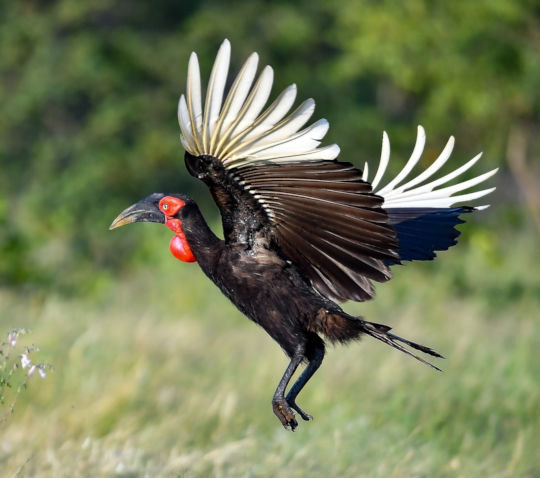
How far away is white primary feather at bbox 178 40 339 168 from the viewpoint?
3369mm

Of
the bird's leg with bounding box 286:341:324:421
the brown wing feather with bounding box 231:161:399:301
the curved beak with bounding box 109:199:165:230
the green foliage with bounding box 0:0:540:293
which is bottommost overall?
the bird's leg with bounding box 286:341:324:421

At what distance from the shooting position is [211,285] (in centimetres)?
1063

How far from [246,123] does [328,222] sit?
0.56 meters

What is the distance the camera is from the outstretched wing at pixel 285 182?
11.3 feet

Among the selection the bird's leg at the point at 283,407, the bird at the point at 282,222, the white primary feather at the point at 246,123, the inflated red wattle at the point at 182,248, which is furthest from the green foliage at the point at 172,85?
the white primary feather at the point at 246,123

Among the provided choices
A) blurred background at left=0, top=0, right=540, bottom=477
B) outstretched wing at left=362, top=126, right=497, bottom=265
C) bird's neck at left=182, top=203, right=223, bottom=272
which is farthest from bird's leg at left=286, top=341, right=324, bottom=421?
blurred background at left=0, top=0, right=540, bottom=477

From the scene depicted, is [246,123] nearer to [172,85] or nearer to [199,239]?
[199,239]

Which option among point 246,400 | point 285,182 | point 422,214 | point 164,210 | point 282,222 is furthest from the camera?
point 246,400

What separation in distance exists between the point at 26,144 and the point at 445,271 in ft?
25.1

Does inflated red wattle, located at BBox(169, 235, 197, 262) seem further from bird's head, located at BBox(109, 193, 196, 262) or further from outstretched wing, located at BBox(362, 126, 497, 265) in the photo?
outstretched wing, located at BBox(362, 126, 497, 265)

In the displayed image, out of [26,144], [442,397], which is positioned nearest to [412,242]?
[442,397]

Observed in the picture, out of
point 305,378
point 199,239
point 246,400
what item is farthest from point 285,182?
point 246,400

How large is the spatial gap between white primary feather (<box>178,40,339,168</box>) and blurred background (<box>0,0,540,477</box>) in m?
1.55

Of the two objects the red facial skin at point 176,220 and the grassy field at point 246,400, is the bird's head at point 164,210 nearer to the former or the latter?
the red facial skin at point 176,220
